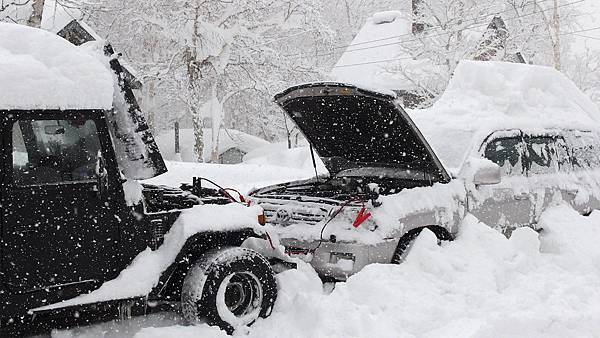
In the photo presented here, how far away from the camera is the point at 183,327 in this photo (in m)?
4.79

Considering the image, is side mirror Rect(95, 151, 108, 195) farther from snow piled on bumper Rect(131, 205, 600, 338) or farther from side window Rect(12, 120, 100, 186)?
snow piled on bumper Rect(131, 205, 600, 338)

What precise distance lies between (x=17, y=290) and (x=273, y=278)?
2.05 meters

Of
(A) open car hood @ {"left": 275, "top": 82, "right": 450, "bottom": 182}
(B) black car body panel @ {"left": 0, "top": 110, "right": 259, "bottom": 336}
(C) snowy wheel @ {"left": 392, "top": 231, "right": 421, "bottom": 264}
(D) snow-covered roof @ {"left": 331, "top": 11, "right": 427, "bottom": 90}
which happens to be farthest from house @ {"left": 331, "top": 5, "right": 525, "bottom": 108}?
(B) black car body panel @ {"left": 0, "top": 110, "right": 259, "bottom": 336}

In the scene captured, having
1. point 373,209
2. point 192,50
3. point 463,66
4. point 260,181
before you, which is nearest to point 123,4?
point 192,50

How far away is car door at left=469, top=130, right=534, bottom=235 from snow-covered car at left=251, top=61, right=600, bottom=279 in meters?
0.01

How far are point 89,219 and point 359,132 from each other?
347 cm

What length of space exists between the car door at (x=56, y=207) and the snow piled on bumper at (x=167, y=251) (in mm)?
90

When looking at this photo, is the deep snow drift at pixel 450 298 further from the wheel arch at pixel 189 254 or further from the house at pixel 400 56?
the house at pixel 400 56

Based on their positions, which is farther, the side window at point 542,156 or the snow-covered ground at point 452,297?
the side window at point 542,156

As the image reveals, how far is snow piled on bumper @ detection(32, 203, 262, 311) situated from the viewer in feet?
15.0

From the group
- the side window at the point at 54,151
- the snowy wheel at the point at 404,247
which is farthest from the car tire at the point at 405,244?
the side window at the point at 54,151

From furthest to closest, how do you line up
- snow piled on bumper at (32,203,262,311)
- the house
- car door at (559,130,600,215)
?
the house < car door at (559,130,600,215) < snow piled on bumper at (32,203,262,311)

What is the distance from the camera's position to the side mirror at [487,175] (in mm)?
6348

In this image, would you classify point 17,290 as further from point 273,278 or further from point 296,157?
point 296,157
